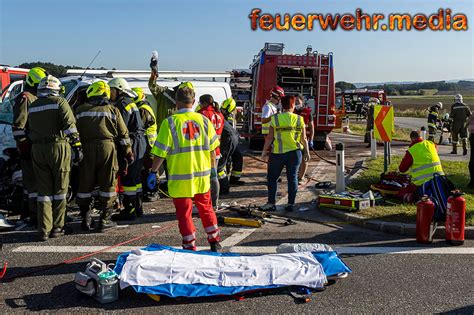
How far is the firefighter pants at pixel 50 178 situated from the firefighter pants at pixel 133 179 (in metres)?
1.02

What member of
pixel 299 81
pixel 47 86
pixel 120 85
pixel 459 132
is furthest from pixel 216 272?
pixel 459 132

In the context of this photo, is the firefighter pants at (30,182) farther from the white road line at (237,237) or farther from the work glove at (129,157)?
the white road line at (237,237)

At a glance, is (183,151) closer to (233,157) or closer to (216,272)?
(216,272)

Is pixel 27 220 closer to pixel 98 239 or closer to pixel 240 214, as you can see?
pixel 98 239

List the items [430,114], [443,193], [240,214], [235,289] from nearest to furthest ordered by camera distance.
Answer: [235,289], [443,193], [240,214], [430,114]

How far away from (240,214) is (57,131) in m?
2.84

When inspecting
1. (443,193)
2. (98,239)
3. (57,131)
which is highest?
(57,131)

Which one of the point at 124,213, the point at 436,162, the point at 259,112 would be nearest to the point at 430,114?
the point at 259,112

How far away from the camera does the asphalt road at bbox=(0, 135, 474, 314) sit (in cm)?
431

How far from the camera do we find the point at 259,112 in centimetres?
1506

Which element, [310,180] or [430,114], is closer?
[310,180]

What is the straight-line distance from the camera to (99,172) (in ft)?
21.8

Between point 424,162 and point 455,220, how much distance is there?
1.45m

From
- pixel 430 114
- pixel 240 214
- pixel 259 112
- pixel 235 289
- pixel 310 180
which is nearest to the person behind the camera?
pixel 235 289
